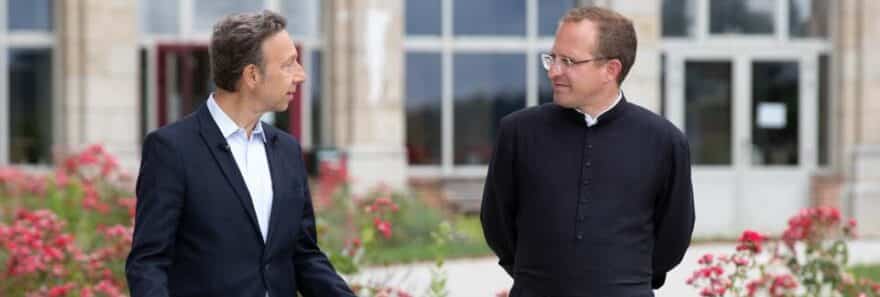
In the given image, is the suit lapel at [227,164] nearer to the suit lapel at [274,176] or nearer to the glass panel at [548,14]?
the suit lapel at [274,176]

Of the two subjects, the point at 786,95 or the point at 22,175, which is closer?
the point at 22,175

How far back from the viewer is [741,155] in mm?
17344

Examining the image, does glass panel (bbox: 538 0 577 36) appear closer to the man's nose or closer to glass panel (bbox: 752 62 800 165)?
glass panel (bbox: 752 62 800 165)

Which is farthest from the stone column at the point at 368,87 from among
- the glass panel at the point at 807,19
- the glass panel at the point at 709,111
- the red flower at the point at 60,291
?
the red flower at the point at 60,291

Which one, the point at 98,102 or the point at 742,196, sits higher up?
the point at 98,102

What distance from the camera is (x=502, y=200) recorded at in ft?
12.8

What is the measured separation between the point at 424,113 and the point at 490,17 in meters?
1.55

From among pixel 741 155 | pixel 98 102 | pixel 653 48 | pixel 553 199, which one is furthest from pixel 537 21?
pixel 553 199

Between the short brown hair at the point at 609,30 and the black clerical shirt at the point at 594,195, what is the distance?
0.18 m

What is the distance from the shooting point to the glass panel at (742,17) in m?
17.4

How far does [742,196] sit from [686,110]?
1355 mm

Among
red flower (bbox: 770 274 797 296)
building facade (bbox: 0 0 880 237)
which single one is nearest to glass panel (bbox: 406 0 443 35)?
building facade (bbox: 0 0 880 237)

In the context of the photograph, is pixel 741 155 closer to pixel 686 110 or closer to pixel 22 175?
pixel 686 110

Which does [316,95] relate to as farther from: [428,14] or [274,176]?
[274,176]
